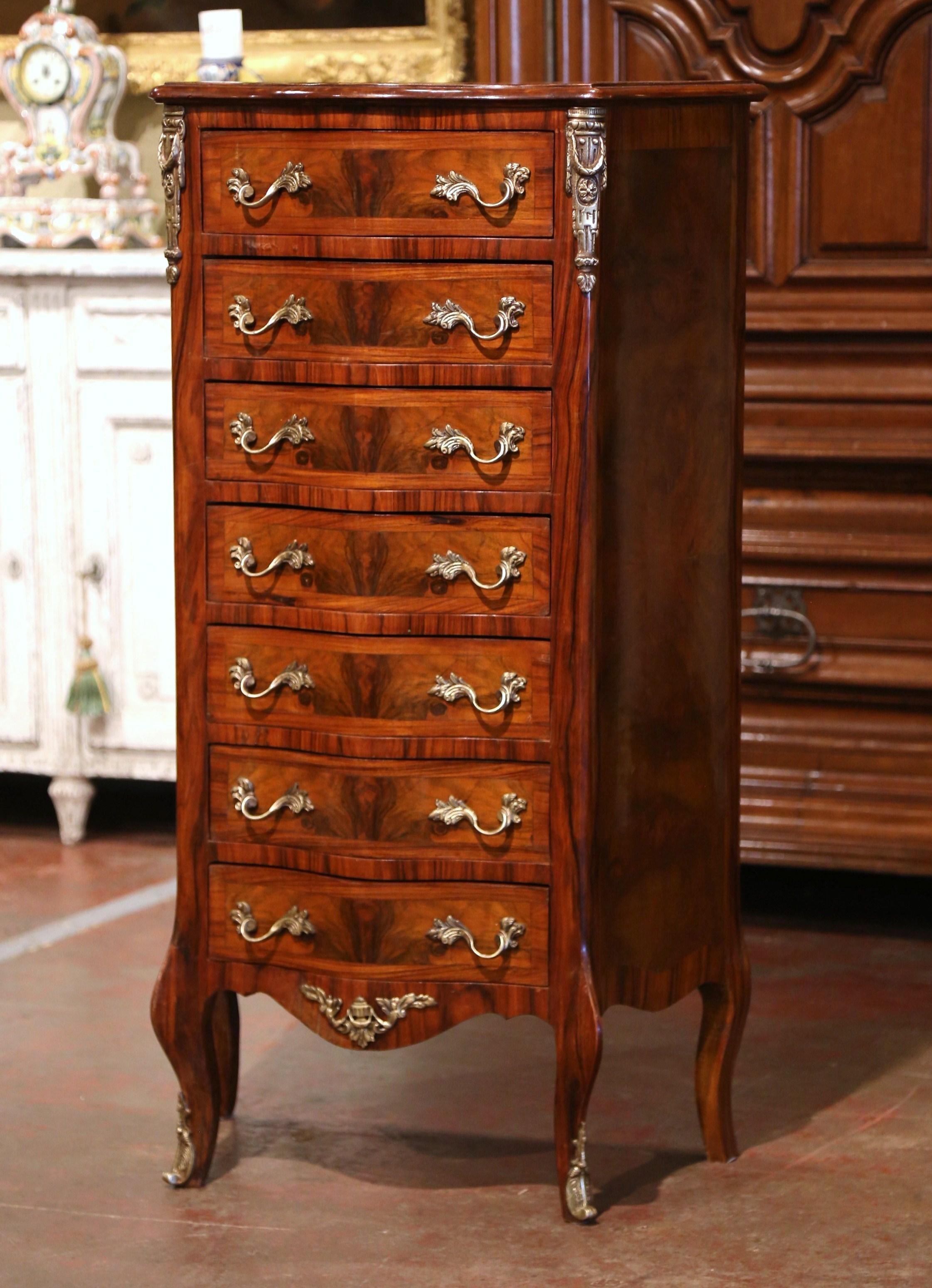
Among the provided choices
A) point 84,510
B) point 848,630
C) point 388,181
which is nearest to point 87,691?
point 84,510

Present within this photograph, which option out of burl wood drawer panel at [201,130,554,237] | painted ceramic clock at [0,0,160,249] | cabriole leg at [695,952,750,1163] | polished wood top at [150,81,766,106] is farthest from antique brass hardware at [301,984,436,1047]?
painted ceramic clock at [0,0,160,249]

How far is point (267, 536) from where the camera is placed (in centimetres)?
237

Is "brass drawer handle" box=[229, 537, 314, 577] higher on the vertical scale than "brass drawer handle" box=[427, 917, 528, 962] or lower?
higher

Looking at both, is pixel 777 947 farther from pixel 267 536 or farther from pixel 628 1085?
pixel 267 536

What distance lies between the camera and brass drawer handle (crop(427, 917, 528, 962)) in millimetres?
2334

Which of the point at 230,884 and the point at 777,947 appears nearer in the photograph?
the point at 230,884

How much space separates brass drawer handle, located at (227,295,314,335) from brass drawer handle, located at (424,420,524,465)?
8.4 inches

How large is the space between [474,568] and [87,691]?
176 cm

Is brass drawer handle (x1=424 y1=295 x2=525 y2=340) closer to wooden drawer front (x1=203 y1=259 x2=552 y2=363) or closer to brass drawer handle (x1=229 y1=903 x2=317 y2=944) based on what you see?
wooden drawer front (x1=203 y1=259 x2=552 y2=363)

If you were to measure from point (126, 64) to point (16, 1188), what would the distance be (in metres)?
2.59

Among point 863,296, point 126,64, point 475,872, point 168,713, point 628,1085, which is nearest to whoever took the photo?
point 475,872

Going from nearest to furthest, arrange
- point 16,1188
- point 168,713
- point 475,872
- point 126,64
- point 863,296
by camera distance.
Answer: point 475,872, point 16,1188, point 863,296, point 168,713, point 126,64

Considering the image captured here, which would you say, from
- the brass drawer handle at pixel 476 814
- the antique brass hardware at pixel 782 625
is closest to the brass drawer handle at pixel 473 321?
the brass drawer handle at pixel 476 814

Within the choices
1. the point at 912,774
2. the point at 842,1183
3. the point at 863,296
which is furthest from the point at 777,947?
the point at 863,296
